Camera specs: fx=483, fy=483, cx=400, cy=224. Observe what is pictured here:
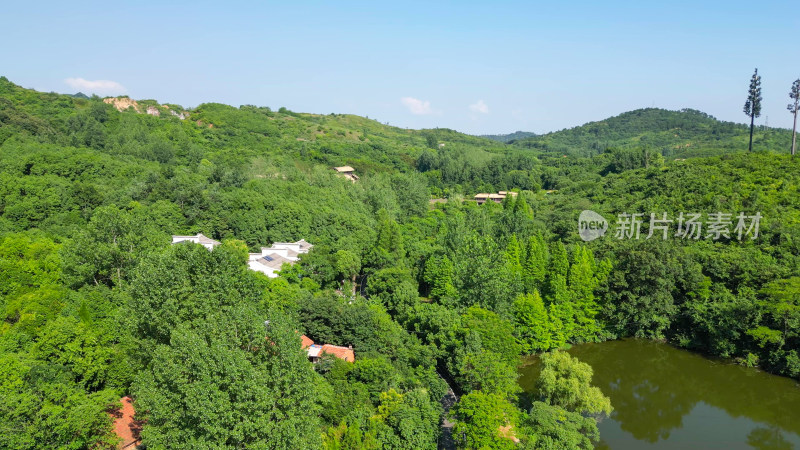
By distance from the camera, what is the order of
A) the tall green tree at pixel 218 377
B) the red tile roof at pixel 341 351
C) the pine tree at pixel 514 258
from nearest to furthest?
the tall green tree at pixel 218 377, the red tile roof at pixel 341 351, the pine tree at pixel 514 258

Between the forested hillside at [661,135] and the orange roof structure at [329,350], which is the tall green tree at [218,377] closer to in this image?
the orange roof structure at [329,350]

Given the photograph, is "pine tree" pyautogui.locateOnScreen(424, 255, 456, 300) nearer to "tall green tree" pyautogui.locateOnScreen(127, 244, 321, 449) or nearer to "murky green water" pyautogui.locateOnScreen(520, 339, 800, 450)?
"murky green water" pyautogui.locateOnScreen(520, 339, 800, 450)

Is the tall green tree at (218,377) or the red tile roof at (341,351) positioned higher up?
the tall green tree at (218,377)

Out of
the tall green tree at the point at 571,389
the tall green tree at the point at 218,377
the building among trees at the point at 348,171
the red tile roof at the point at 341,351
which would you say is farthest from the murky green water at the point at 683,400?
the building among trees at the point at 348,171

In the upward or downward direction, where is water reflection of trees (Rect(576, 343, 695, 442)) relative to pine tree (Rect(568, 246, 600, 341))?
downward

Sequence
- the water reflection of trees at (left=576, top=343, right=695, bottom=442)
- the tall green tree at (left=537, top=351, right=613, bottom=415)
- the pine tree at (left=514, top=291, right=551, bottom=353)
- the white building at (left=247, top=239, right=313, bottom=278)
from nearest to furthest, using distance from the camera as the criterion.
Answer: the tall green tree at (left=537, top=351, right=613, bottom=415) < the water reflection of trees at (left=576, top=343, right=695, bottom=442) < the pine tree at (left=514, top=291, right=551, bottom=353) < the white building at (left=247, top=239, right=313, bottom=278)

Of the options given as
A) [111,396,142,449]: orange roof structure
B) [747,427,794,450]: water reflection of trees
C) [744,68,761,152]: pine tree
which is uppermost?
[744,68,761,152]: pine tree

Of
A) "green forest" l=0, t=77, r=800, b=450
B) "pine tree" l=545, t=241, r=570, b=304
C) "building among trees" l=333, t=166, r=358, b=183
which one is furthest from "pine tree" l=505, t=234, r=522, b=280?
"building among trees" l=333, t=166, r=358, b=183
